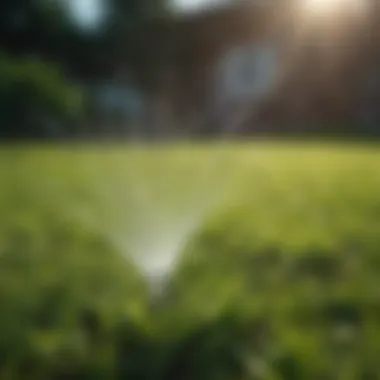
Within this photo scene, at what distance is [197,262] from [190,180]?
0.41ft

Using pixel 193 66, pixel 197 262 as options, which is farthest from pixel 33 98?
pixel 197 262

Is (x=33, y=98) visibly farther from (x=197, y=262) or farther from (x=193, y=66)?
(x=197, y=262)

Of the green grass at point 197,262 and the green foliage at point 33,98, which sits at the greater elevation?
the green foliage at point 33,98

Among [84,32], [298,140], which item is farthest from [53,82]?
[298,140]

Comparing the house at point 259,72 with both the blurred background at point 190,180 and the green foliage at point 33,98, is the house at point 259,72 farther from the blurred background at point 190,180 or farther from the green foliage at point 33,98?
the green foliage at point 33,98

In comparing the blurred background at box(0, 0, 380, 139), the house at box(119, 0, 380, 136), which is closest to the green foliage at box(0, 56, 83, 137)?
the blurred background at box(0, 0, 380, 139)

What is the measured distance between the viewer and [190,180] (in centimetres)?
123

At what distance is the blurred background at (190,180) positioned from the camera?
1.19 m

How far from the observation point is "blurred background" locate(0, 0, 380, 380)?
1.19m

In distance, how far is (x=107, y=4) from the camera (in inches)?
49.0

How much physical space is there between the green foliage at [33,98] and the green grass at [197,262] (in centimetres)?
4

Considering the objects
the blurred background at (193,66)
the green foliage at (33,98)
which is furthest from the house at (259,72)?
the green foliage at (33,98)

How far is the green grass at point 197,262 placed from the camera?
118cm

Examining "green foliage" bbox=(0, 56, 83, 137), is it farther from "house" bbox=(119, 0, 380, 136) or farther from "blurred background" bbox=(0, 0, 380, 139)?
"house" bbox=(119, 0, 380, 136)
